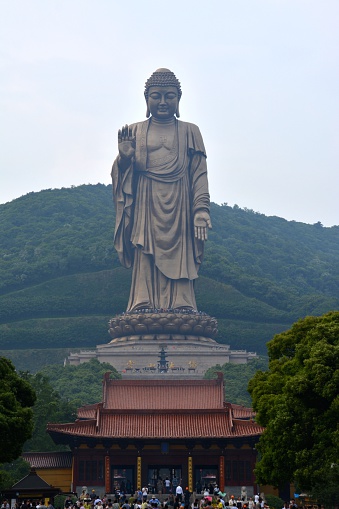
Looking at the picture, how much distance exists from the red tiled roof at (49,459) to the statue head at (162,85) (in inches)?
904

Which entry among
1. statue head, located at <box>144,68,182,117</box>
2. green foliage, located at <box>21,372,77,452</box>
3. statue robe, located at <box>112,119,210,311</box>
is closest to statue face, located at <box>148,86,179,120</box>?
statue head, located at <box>144,68,182,117</box>

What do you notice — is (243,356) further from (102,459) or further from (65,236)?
(65,236)

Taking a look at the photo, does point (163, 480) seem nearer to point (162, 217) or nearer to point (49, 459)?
point (49, 459)

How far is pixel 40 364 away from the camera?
5572 centimetres

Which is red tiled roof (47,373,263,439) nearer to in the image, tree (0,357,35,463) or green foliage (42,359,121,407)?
tree (0,357,35,463)

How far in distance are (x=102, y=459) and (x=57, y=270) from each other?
140 ft

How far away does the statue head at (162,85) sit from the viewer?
156 feet

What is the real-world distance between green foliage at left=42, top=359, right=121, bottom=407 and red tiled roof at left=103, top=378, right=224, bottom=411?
358 inches

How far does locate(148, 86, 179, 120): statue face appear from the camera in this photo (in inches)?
1869

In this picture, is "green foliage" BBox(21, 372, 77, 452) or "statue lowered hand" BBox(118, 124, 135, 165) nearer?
"green foliage" BBox(21, 372, 77, 452)

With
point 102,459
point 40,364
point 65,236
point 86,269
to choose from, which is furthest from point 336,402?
point 65,236

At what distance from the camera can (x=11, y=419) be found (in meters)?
18.0

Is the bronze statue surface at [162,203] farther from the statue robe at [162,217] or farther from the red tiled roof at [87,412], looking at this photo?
the red tiled roof at [87,412]

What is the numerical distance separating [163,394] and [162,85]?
20.2 meters
